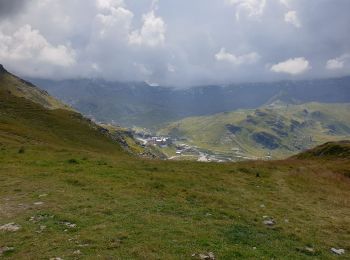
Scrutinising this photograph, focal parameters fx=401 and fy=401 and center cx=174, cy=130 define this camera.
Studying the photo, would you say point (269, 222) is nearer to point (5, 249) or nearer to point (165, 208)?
point (165, 208)

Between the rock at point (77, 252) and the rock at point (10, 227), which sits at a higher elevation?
the rock at point (10, 227)

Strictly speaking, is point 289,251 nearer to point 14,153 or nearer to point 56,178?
point 56,178

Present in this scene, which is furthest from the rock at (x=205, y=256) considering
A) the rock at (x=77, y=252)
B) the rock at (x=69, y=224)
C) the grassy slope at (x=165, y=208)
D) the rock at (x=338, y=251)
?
the rock at (x=69, y=224)

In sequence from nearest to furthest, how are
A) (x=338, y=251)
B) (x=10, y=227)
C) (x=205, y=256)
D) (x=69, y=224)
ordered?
(x=205, y=256)
(x=338, y=251)
(x=10, y=227)
(x=69, y=224)

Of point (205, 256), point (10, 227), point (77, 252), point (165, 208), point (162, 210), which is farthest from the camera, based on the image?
point (165, 208)

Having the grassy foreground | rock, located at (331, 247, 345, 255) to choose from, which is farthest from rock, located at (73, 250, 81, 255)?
rock, located at (331, 247, 345, 255)

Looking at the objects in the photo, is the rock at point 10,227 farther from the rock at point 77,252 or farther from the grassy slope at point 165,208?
the rock at point 77,252

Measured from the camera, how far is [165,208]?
108ft

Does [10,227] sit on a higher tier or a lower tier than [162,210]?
lower

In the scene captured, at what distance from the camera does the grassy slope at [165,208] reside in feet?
77.9

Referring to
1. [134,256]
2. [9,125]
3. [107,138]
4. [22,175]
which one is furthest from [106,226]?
[107,138]

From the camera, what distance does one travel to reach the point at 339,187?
5159cm

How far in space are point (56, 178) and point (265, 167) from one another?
31493 mm

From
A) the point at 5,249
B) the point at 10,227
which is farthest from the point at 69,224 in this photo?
the point at 5,249
